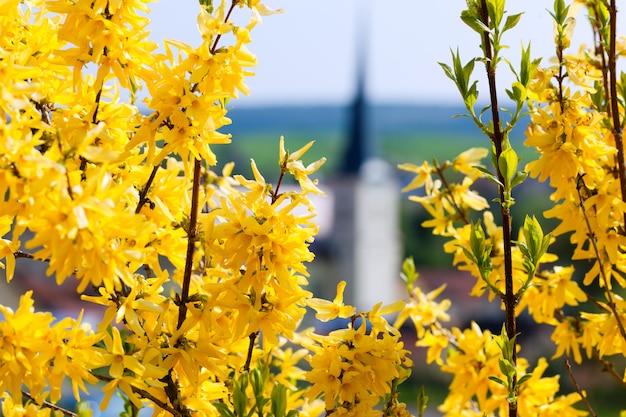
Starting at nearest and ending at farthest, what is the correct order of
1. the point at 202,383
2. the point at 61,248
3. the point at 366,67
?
1. the point at 61,248
2. the point at 202,383
3. the point at 366,67

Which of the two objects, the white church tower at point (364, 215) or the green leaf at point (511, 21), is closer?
the green leaf at point (511, 21)

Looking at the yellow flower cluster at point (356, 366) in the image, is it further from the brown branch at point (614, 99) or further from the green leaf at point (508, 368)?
the brown branch at point (614, 99)

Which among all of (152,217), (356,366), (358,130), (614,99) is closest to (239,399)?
(356,366)

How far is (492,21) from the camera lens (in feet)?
2.65

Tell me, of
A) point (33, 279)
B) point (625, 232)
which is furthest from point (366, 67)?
point (625, 232)

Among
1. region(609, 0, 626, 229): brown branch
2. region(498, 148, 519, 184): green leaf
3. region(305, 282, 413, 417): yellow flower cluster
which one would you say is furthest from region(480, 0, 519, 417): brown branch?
region(609, 0, 626, 229): brown branch

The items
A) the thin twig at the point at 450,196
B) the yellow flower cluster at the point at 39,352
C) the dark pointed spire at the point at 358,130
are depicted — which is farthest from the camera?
the dark pointed spire at the point at 358,130

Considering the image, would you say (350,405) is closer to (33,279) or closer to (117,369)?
(117,369)

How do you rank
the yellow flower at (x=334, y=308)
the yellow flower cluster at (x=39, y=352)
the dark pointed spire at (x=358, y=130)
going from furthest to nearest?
the dark pointed spire at (x=358, y=130), the yellow flower at (x=334, y=308), the yellow flower cluster at (x=39, y=352)

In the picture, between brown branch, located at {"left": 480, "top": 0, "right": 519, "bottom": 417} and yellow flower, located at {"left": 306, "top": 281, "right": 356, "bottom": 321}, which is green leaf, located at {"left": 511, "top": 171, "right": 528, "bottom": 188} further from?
yellow flower, located at {"left": 306, "top": 281, "right": 356, "bottom": 321}

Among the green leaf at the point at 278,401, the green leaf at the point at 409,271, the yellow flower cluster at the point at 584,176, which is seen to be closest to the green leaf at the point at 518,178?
the yellow flower cluster at the point at 584,176

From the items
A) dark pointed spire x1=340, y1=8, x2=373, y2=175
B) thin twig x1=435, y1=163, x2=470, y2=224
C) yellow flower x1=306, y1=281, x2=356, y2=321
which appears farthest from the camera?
dark pointed spire x1=340, y1=8, x2=373, y2=175

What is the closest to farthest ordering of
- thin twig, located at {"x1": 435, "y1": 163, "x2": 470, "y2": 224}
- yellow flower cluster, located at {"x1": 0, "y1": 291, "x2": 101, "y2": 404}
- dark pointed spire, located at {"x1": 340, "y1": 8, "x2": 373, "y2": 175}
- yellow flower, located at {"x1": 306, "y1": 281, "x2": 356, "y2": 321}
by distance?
1. yellow flower cluster, located at {"x1": 0, "y1": 291, "x2": 101, "y2": 404}
2. yellow flower, located at {"x1": 306, "y1": 281, "x2": 356, "y2": 321}
3. thin twig, located at {"x1": 435, "y1": 163, "x2": 470, "y2": 224}
4. dark pointed spire, located at {"x1": 340, "y1": 8, "x2": 373, "y2": 175}

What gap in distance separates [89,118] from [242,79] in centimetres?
18
